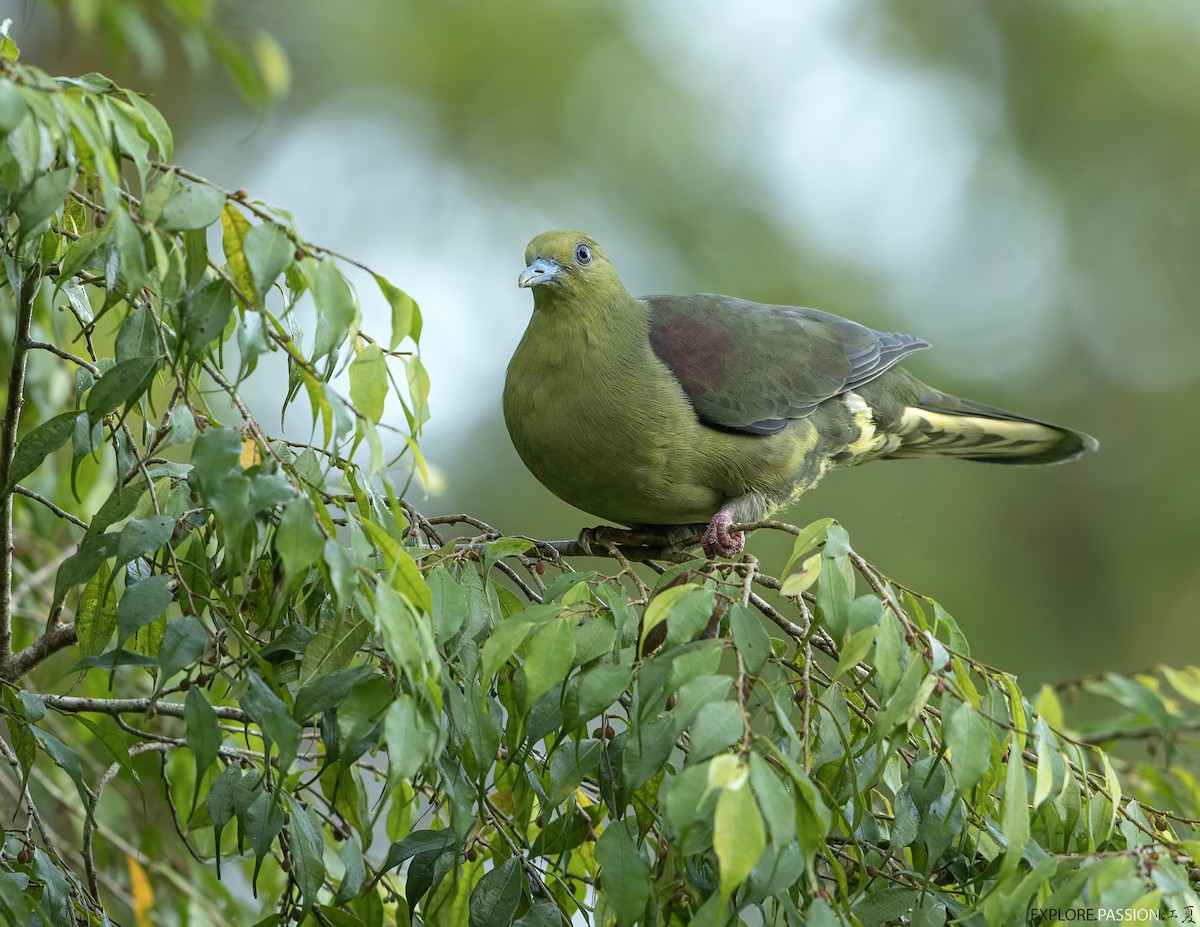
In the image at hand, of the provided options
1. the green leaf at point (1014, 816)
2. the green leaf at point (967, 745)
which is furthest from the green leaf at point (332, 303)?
the green leaf at point (1014, 816)

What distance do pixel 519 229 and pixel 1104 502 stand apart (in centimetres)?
588

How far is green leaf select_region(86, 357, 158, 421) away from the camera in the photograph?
1.65 metres

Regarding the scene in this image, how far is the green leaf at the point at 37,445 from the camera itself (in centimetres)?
176

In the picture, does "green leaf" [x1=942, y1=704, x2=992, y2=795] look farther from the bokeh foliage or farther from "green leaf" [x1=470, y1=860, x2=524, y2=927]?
"green leaf" [x1=470, y1=860, x2=524, y2=927]

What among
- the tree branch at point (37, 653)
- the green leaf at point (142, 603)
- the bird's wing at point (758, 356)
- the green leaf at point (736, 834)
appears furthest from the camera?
the bird's wing at point (758, 356)

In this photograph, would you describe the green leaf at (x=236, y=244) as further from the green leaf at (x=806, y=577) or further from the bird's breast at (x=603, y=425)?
the bird's breast at (x=603, y=425)

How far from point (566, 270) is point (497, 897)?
2.32 m

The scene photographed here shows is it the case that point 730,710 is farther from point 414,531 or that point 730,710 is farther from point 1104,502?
point 1104,502

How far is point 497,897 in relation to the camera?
1770mm

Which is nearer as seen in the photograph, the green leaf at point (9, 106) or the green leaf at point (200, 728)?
the green leaf at point (9, 106)

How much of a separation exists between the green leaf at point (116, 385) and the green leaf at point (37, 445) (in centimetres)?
15

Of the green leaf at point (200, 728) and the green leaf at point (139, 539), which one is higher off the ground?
the green leaf at point (139, 539)

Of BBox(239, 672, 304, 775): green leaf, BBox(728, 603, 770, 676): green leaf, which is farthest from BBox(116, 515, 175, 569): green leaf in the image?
BBox(728, 603, 770, 676): green leaf

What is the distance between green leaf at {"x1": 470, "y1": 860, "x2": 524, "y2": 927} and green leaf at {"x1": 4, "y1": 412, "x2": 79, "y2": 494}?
94 centimetres
